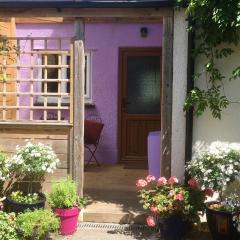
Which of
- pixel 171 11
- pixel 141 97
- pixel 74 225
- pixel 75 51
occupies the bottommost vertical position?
pixel 74 225

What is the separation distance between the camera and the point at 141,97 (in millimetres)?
9500

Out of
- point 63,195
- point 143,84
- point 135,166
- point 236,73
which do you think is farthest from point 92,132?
point 236,73

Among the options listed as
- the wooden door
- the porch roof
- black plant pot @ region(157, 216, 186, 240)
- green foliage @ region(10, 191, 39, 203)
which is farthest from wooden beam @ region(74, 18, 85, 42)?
the wooden door

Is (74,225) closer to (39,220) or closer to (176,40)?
(39,220)

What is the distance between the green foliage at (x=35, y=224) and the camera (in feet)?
17.4

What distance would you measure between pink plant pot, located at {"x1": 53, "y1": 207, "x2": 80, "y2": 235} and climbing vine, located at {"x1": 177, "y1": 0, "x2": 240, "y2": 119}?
6.28 ft

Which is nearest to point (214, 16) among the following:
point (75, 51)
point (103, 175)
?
point (75, 51)

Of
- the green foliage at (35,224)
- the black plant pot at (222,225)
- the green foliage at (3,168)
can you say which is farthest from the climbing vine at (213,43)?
the green foliage at (3,168)

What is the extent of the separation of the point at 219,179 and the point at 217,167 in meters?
0.14

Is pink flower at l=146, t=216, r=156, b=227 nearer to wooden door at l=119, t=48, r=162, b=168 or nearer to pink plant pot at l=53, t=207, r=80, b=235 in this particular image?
pink plant pot at l=53, t=207, r=80, b=235

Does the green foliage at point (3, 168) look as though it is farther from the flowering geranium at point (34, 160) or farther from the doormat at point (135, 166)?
the doormat at point (135, 166)

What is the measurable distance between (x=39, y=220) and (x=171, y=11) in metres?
3.04

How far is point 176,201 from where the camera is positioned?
555cm

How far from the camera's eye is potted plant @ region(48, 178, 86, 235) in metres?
5.81
